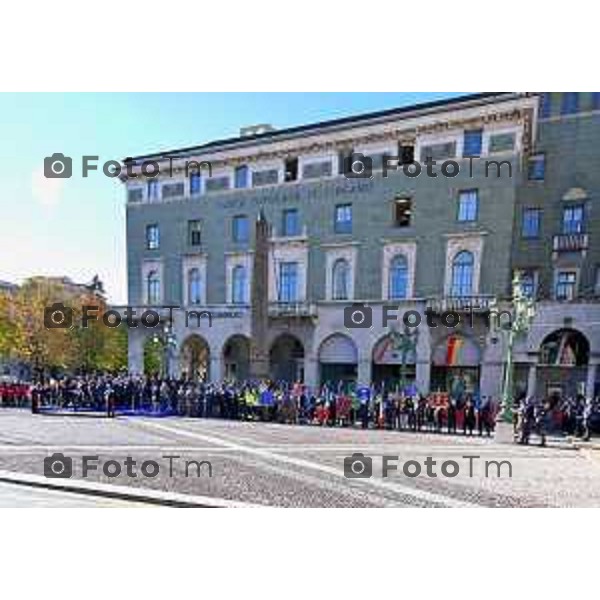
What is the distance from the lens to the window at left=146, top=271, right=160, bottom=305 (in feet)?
20.7

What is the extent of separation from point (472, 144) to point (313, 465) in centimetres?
417

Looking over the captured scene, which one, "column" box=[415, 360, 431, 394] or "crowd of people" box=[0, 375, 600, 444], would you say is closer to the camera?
"column" box=[415, 360, 431, 394]

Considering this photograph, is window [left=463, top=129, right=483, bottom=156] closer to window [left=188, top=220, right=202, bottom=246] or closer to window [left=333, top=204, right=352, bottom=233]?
window [left=333, top=204, right=352, bottom=233]

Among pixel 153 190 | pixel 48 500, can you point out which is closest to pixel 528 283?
pixel 153 190

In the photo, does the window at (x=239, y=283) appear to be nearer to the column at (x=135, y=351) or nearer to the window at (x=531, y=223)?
the column at (x=135, y=351)

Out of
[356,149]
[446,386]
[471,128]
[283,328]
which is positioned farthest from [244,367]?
[471,128]

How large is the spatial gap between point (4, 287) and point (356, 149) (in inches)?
168

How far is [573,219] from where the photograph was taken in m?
5.61

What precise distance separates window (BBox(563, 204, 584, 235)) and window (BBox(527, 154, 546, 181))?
18.3 inches

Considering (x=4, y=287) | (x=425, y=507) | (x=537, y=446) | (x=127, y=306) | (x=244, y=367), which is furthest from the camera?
(x=537, y=446)

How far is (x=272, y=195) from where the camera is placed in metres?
6.34

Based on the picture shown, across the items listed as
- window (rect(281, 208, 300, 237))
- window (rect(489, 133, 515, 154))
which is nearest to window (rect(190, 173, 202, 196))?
window (rect(281, 208, 300, 237))

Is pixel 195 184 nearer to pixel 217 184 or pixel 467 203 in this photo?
pixel 217 184

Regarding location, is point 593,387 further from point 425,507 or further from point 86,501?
point 86,501
